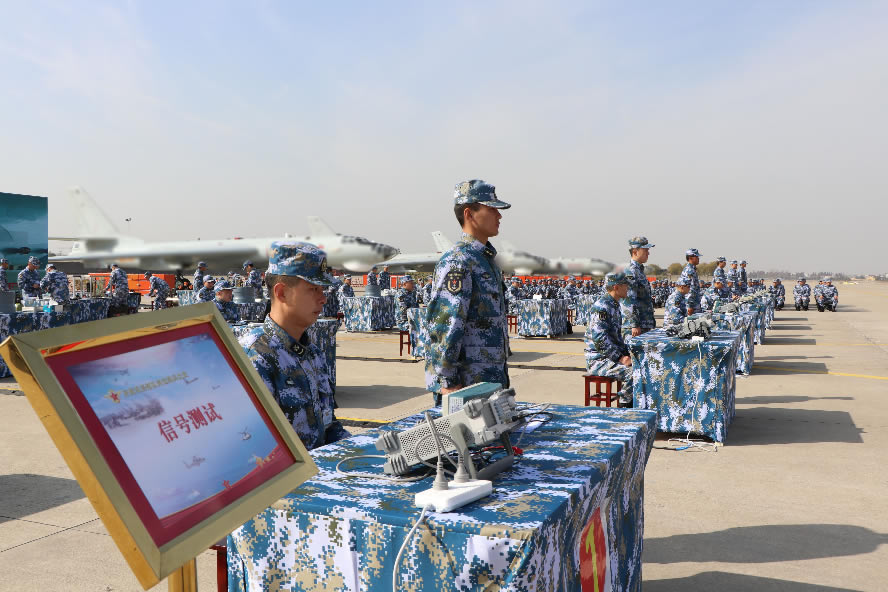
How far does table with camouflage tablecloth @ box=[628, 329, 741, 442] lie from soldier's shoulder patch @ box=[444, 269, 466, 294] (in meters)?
3.63

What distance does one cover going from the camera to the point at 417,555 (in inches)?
69.7

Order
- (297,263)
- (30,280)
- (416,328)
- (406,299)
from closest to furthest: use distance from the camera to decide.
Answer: (297,263) < (416,328) < (406,299) < (30,280)

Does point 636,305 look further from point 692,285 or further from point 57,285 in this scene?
point 57,285

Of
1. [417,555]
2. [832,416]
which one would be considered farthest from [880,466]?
[417,555]

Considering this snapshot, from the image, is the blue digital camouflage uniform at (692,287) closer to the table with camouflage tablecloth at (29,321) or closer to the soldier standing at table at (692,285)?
the soldier standing at table at (692,285)

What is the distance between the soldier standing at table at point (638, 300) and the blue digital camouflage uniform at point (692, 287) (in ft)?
12.5

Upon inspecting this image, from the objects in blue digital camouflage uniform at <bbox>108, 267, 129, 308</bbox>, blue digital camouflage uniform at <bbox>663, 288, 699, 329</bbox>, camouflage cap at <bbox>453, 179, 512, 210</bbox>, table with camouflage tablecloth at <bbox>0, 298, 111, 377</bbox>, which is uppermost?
camouflage cap at <bbox>453, 179, 512, 210</bbox>

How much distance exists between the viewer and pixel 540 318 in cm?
1964

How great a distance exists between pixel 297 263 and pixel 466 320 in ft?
5.04

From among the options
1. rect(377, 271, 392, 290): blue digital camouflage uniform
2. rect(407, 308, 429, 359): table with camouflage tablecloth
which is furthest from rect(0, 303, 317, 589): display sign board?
rect(377, 271, 392, 290): blue digital camouflage uniform

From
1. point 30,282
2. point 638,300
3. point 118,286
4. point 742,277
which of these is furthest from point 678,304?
point 30,282

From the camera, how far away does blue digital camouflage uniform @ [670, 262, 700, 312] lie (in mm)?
11970

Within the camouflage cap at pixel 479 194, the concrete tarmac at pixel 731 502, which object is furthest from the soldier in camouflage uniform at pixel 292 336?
the concrete tarmac at pixel 731 502

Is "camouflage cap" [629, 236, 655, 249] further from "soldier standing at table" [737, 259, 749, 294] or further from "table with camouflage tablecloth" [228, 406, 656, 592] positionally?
"soldier standing at table" [737, 259, 749, 294]
